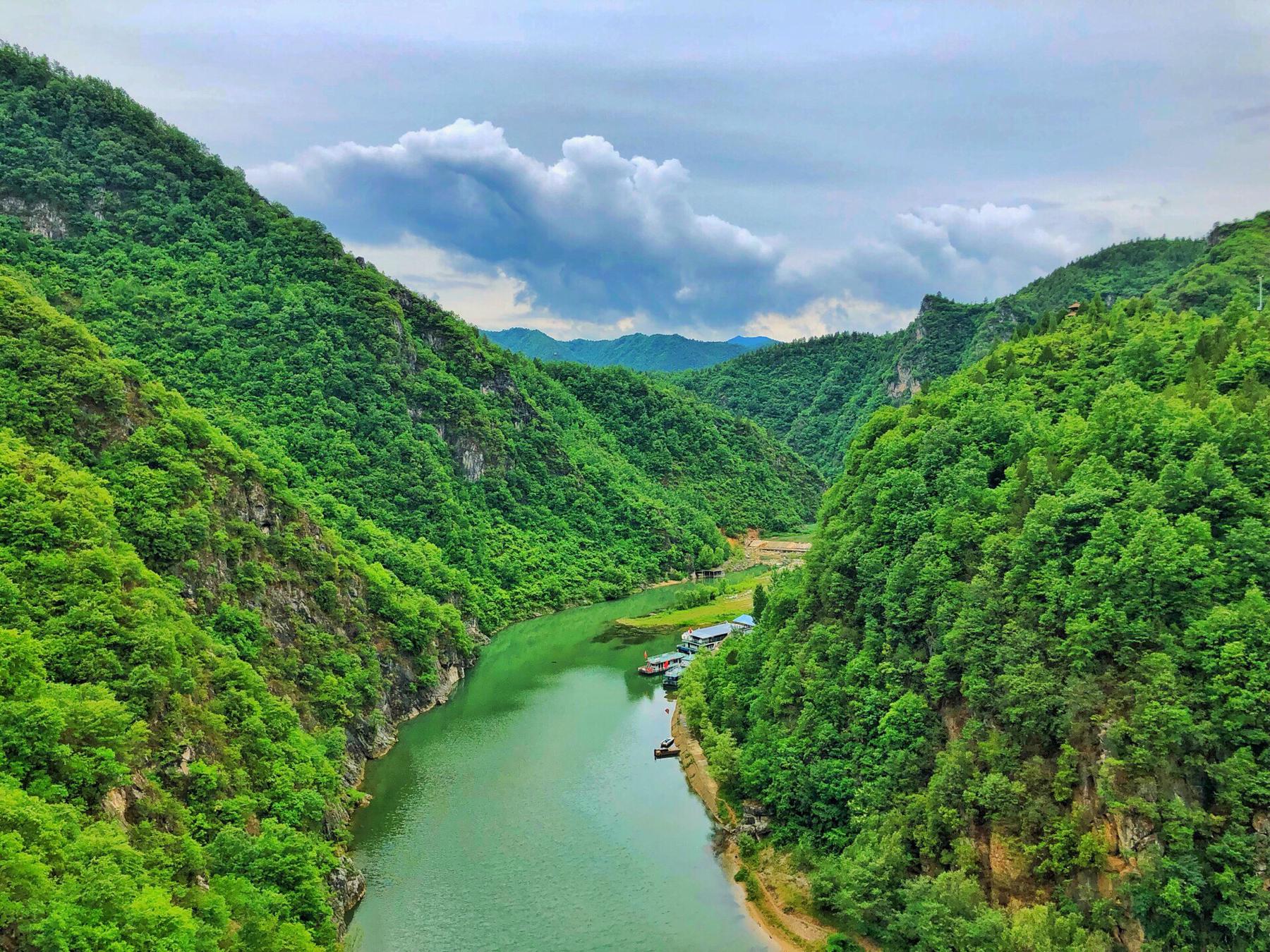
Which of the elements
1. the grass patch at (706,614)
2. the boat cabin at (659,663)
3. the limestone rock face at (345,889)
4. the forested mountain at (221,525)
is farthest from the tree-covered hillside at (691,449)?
the limestone rock face at (345,889)

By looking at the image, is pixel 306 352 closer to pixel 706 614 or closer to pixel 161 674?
pixel 706 614

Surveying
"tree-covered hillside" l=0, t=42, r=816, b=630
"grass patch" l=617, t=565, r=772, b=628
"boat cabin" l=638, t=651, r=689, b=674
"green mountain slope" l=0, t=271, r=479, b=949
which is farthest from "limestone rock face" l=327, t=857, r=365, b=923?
"grass patch" l=617, t=565, r=772, b=628

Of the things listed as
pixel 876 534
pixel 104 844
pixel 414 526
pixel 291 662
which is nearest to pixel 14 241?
pixel 414 526

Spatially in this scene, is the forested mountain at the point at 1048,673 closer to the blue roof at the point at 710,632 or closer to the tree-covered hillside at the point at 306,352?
the blue roof at the point at 710,632

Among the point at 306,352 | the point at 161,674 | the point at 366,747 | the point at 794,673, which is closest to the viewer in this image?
the point at 161,674

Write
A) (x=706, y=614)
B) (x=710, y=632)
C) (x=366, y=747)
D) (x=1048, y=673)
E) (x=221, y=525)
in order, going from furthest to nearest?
1. (x=706, y=614)
2. (x=710, y=632)
3. (x=366, y=747)
4. (x=221, y=525)
5. (x=1048, y=673)

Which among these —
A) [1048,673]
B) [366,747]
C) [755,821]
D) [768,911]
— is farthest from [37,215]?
[1048,673]
